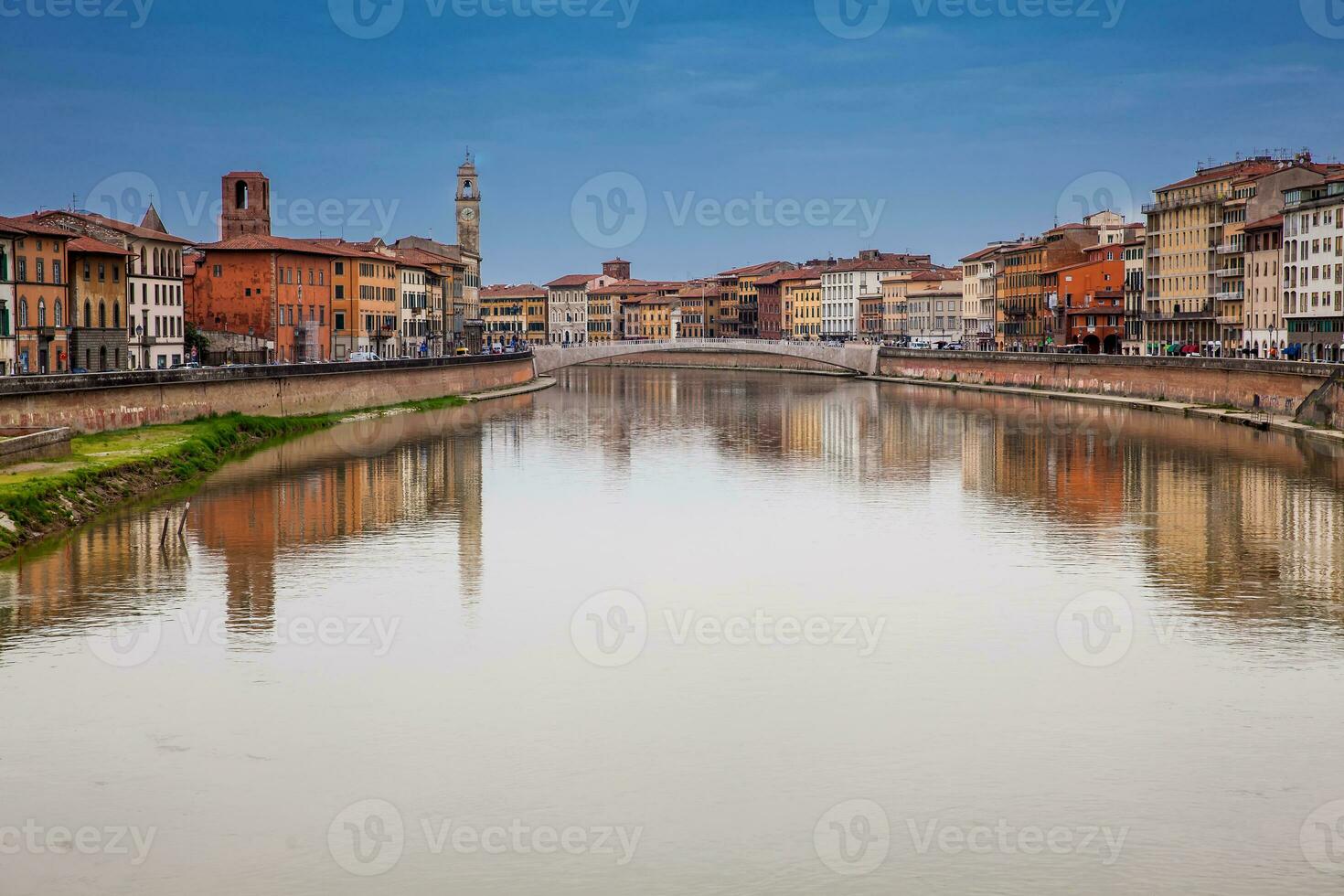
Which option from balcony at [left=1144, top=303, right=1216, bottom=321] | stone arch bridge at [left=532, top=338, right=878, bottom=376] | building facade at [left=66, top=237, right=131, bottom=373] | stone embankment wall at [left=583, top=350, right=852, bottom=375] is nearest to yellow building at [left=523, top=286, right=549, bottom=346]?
stone embankment wall at [left=583, top=350, right=852, bottom=375]

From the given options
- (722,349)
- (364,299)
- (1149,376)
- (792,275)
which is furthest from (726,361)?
(1149,376)

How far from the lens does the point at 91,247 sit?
55625 millimetres

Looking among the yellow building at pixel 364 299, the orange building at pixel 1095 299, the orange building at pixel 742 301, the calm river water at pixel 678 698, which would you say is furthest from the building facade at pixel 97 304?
the orange building at pixel 742 301

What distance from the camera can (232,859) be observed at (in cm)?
1297

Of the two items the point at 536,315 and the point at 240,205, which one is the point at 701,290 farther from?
the point at 240,205

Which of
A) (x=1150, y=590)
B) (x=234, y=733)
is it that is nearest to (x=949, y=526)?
(x=1150, y=590)

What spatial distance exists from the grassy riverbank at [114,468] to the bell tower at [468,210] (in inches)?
3045

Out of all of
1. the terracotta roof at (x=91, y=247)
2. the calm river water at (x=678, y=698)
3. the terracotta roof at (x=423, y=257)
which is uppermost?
the terracotta roof at (x=423, y=257)

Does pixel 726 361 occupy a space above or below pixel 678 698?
above

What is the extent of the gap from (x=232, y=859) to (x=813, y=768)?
5252 millimetres

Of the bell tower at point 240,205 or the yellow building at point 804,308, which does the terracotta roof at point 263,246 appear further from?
the yellow building at point 804,308

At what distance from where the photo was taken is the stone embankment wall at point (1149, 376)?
165 ft

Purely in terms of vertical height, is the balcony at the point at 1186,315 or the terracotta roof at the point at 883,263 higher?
the terracotta roof at the point at 883,263

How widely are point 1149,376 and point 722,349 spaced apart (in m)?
47.7
